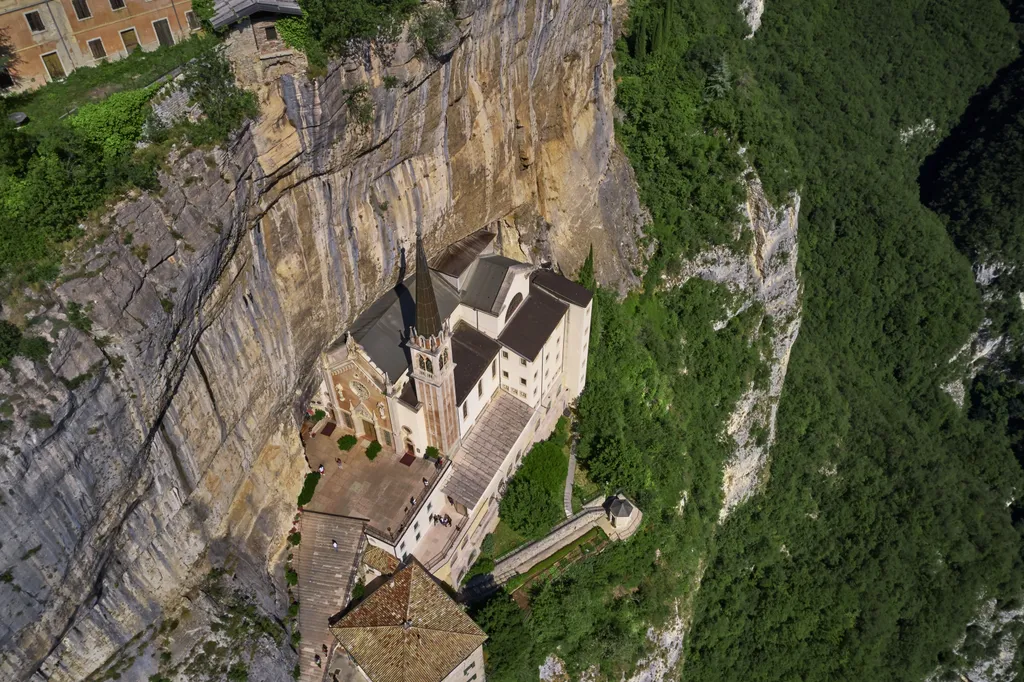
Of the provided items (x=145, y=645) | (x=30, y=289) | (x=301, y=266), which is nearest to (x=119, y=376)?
(x=30, y=289)

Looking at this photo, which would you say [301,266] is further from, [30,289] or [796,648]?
[796,648]

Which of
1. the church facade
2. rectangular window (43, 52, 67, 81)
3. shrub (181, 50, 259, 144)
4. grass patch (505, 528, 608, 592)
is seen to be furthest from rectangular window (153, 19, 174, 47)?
grass patch (505, 528, 608, 592)

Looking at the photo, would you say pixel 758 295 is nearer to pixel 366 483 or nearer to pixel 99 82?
pixel 366 483

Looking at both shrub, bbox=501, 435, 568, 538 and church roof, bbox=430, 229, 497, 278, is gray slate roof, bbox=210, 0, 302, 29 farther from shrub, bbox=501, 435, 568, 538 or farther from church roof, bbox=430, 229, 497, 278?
shrub, bbox=501, 435, 568, 538

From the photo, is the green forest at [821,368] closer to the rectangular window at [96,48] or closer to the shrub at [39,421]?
the shrub at [39,421]

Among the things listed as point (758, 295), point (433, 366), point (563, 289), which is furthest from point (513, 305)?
point (758, 295)

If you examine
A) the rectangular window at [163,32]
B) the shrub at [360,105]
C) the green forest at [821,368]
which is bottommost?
the green forest at [821,368]

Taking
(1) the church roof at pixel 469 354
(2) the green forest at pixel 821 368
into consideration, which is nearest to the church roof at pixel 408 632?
(2) the green forest at pixel 821 368
